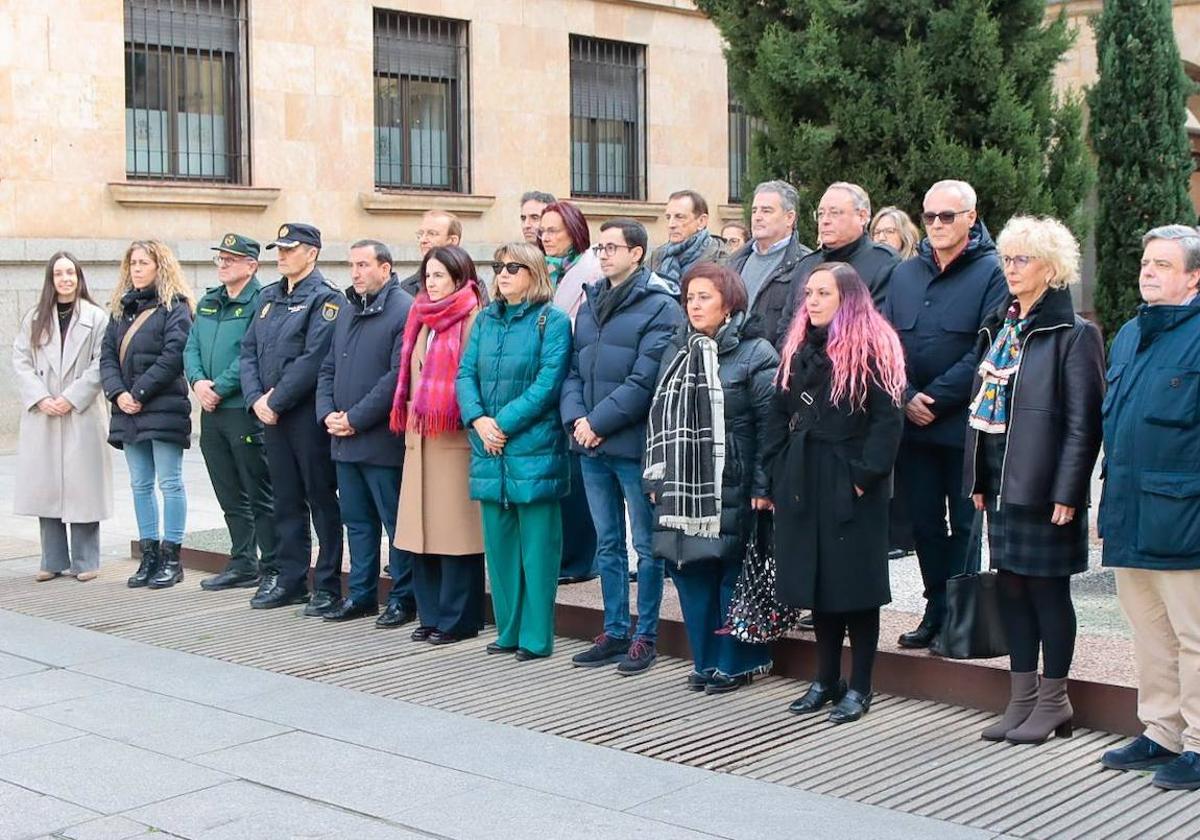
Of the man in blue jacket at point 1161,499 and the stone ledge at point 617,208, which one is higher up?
the stone ledge at point 617,208

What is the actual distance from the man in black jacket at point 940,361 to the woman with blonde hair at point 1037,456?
497mm

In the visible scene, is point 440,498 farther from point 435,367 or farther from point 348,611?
point 348,611

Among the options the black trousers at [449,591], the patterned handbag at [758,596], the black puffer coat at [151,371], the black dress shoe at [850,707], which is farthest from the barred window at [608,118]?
the black dress shoe at [850,707]

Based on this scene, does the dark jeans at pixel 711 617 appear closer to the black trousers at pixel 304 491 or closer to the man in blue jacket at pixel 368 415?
the man in blue jacket at pixel 368 415

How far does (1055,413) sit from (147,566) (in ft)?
19.4

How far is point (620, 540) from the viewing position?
302 inches

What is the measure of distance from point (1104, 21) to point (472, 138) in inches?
301

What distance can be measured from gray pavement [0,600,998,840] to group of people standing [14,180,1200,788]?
1.09m

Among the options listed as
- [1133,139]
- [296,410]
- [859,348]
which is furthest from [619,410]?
[1133,139]

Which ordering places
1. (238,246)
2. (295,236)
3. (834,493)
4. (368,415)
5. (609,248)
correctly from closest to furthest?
(834,493) < (609,248) < (368,415) < (295,236) < (238,246)

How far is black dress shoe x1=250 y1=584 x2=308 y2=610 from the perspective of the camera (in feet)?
30.1

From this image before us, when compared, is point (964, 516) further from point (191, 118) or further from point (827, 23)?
point (191, 118)

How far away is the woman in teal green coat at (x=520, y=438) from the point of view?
25.4 ft

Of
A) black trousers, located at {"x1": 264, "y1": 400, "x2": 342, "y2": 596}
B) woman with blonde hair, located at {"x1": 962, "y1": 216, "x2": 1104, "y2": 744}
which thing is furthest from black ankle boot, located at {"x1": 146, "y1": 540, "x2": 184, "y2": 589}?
woman with blonde hair, located at {"x1": 962, "y1": 216, "x2": 1104, "y2": 744}
